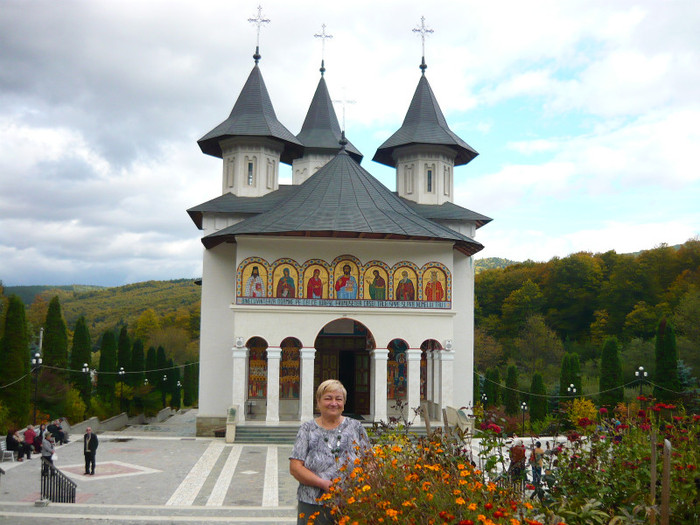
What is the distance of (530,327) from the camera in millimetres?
48375

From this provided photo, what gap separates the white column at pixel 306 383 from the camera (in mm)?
19984

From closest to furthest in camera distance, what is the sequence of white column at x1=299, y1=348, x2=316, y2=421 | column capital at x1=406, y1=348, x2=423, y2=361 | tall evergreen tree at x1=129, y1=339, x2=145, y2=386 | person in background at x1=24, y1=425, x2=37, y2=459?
person in background at x1=24, y1=425, x2=37, y2=459 → white column at x1=299, y1=348, x2=316, y2=421 → column capital at x1=406, y1=348, x2=423, y2=361 → tall evergreen tree at x1=129, y1=339, x2=145, y2=386

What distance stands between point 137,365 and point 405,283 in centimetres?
1737

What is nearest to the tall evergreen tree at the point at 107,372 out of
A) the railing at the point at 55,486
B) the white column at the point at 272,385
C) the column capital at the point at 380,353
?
the white column at the point at 272,385

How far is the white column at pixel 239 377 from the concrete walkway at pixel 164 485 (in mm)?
1211

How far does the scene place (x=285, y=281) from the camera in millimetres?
20406

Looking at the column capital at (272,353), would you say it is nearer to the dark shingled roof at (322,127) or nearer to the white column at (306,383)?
the white column at (306,383)

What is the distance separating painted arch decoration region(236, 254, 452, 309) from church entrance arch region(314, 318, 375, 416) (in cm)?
301

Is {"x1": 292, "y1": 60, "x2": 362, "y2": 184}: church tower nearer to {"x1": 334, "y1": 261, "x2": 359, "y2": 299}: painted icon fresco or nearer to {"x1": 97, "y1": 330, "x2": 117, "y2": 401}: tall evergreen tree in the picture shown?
{"x1": 334, "y1": 261, "x2": 359, "y2": 299}: painted icon fresco

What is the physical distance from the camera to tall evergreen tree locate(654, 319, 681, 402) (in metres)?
23.2

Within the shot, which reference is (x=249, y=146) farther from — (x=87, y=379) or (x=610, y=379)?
(x=610, y=379)

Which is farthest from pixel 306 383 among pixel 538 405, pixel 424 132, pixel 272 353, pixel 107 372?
pixel 538 405

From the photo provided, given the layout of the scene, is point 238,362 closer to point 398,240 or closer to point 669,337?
point 398,240

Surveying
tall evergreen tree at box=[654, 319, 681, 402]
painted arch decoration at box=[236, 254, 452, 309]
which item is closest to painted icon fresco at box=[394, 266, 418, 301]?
painted arch decoration at box=[236, 254, 452, 309]
